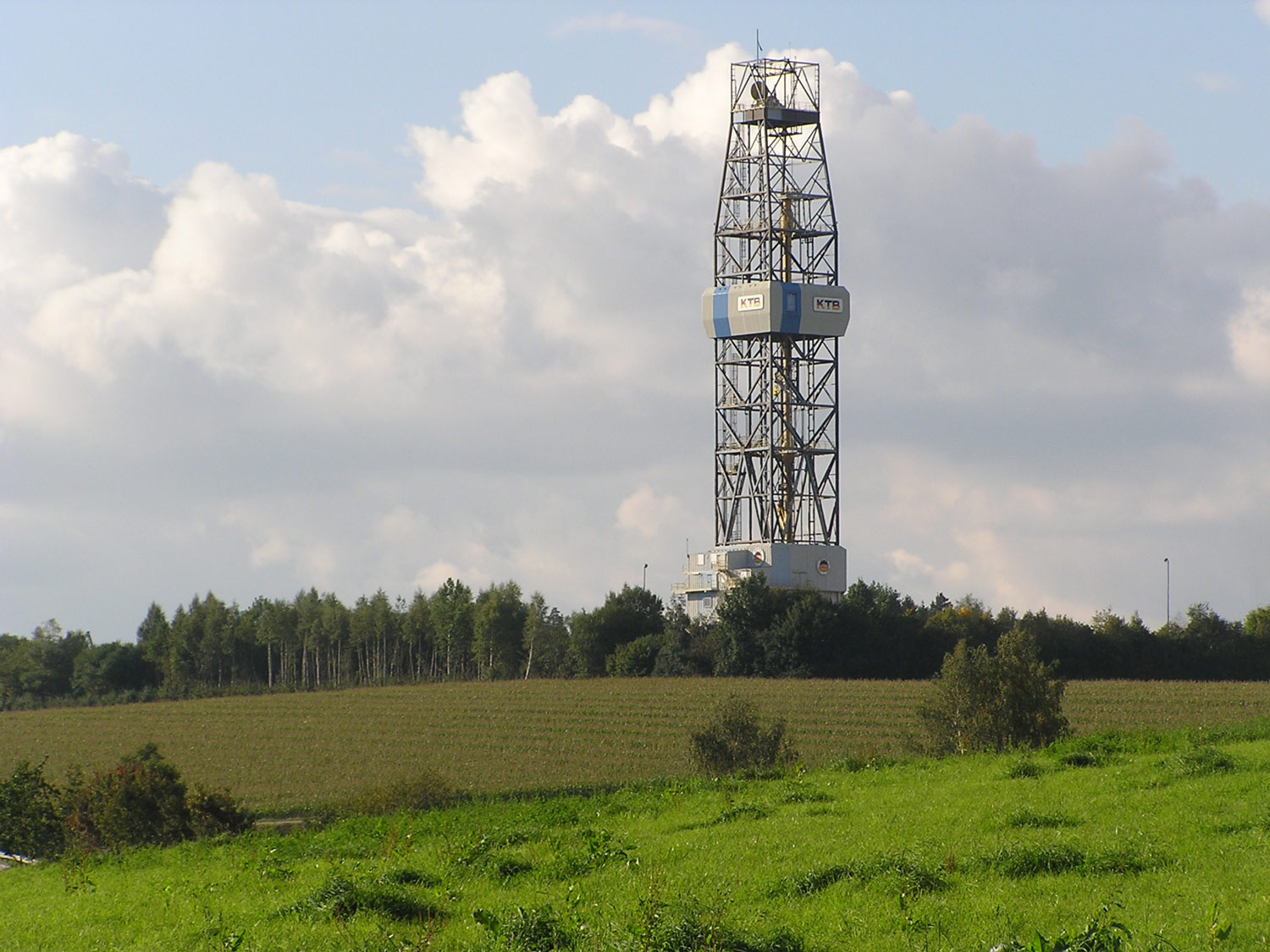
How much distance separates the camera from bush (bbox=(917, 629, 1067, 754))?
1277 inches

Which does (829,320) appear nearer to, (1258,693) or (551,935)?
(1258,693)

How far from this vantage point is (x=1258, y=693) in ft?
208

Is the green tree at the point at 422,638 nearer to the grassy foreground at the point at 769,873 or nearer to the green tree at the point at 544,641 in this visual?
the green tree at the point at 544,641

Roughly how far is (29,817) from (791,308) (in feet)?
235

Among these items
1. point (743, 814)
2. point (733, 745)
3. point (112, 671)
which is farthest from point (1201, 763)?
point (112, 671)

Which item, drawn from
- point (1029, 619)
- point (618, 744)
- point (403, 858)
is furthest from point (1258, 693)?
point (403, 858)

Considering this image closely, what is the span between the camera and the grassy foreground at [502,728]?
2149 inches

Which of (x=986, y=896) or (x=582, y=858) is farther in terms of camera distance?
(x=582, y=858)

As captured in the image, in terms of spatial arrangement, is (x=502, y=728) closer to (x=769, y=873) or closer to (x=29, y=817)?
(x=29, y=817)

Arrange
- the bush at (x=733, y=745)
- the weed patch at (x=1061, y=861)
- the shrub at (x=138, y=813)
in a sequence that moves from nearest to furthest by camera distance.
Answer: the weed patch at (x=1061, y=861) < the shrub at (x=138, y=813) < the bush at (x=733, y=745)

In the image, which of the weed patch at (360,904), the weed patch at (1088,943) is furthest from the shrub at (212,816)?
the weed patch at (1088,943)

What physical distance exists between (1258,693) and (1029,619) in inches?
1680

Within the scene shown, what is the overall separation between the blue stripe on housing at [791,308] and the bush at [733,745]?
6405 centimetres

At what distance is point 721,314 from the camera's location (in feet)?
329
